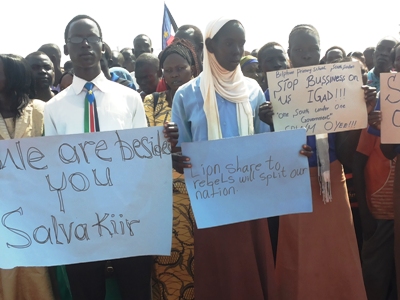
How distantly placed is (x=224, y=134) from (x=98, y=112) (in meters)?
0.79

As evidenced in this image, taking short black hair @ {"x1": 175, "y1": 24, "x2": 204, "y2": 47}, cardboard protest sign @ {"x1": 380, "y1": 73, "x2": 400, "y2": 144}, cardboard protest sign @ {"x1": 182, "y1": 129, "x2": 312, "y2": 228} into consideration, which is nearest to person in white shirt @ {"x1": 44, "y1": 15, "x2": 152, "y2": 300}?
cardboard protest sign @ {"x1": 182, "y1": 129, "x2": 312, "y2": 228}

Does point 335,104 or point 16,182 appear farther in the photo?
point 335,104

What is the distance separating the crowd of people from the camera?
9.16 feet

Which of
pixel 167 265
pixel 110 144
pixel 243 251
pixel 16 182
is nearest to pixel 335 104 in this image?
pixel 243 251

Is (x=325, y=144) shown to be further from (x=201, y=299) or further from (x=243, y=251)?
(x=201, y=299)

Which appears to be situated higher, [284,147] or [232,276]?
[284,147]

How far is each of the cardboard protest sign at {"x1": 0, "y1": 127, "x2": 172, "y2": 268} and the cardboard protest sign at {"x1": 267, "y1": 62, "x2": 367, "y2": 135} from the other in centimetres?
79

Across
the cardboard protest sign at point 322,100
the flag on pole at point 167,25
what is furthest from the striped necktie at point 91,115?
the flag on pole at point 167,25

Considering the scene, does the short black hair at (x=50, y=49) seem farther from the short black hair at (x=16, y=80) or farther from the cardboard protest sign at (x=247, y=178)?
the cardboard protest sign at (x=247, y=178)

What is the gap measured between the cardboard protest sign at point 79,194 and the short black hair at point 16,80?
1.98 feet

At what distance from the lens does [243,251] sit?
2869 mm

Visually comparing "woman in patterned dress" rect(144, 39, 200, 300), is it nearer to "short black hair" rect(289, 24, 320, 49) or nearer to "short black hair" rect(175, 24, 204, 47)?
"short black hair" rect(289, 24, 320, 49)

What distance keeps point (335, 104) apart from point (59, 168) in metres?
1.71

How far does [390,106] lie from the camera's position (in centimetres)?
288
